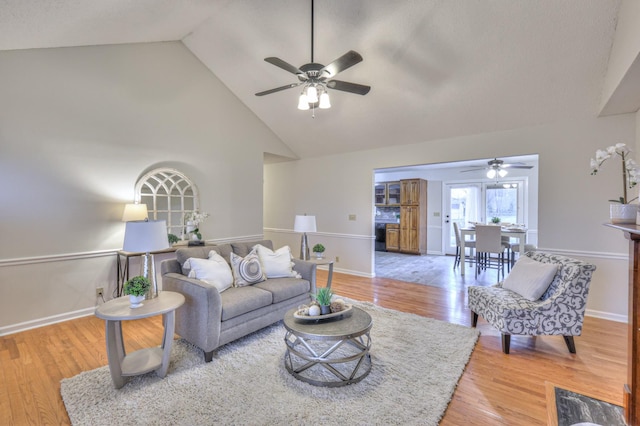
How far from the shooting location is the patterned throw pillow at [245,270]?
3193 mm

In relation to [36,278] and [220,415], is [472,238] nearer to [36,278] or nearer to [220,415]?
[220,415]

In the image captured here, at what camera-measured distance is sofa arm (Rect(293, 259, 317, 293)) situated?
357cm

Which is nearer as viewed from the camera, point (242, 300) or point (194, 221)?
point (242, 300)

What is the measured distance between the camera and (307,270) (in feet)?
11.8

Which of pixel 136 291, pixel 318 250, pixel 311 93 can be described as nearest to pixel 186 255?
pixel 136 291

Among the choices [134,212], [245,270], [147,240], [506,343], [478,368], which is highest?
[134,212]

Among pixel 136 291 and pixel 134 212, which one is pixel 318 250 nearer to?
pixel 136 291

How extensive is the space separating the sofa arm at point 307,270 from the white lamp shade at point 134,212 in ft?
6.88

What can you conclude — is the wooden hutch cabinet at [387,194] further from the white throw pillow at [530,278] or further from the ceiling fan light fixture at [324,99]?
the ceiling fan light fixture at [324,99]

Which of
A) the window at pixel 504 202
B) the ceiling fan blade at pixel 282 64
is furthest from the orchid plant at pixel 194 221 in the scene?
the window at pixel 504 202

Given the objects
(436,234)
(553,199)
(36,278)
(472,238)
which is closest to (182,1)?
(36,278)

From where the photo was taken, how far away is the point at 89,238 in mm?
3689

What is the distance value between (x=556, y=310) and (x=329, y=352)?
212cm

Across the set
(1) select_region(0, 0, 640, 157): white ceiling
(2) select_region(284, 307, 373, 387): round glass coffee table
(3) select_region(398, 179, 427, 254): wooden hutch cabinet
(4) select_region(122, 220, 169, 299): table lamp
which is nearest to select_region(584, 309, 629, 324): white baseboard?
(1) select_region(0, 0, 640, 157): white ceiling
